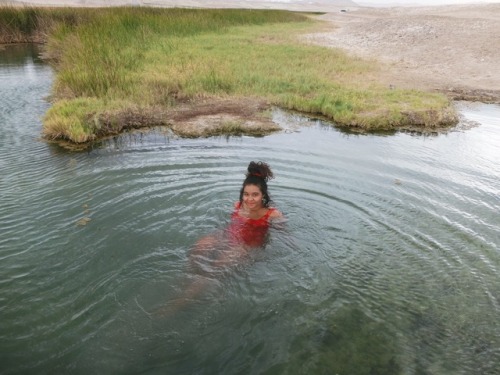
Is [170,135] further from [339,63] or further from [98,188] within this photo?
[339,63]

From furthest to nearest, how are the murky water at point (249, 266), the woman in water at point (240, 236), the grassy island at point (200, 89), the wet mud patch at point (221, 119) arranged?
the grassy island at point (200, 89) < the wet mud patch at point (221, 119) < the woman in water at point (240, 236) < the murky water at point (249, 266)

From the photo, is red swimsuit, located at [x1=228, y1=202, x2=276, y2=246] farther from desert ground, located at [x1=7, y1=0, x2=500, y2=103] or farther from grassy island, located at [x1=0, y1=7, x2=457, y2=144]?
desert ground, located at [x1=7, y1=0, x2=500, y2=103]

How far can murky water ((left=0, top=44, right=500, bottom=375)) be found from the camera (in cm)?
388

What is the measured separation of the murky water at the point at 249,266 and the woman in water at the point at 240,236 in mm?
111

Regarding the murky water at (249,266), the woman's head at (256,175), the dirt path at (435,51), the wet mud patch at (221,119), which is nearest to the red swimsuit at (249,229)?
the murky water at (249,266)

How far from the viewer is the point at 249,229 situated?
5711 mm

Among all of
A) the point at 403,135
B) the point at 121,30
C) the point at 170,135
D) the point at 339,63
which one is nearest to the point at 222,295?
the point at 170,135

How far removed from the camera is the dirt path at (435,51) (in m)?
16.8

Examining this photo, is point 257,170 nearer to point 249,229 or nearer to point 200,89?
point 249,229

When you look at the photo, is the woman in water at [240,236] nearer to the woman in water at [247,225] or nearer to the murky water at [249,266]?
the woman in water at [247,225]

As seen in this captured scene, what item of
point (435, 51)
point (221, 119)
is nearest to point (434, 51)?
point (435, 51)

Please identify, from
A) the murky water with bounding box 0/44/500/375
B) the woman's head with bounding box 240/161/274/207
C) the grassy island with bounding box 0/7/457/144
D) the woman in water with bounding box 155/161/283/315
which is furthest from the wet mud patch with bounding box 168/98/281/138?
the woman's head with bounding box 240/161/274/207

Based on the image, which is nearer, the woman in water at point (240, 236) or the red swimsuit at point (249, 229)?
the woman in water at point (240, 236)

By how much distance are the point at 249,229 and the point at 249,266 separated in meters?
0.76
